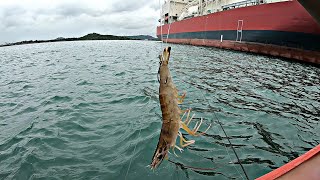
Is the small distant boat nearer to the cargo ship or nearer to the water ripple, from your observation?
the water ripple

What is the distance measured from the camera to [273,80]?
11.4 m

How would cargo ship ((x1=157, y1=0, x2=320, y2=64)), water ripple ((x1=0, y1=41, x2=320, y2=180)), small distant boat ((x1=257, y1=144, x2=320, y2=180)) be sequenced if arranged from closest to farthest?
small distant boat ((x1=257, y1=144, x2=320, y2=180)) → water ripple ((x1=0, y1=41, x2=320, y2=180)) → cargo ship ((x1=157, y1=0, x2=320, y2=64))

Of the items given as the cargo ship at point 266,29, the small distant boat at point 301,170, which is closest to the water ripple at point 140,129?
the small distant boat at point 301,170

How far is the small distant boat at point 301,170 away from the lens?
224 centimetres

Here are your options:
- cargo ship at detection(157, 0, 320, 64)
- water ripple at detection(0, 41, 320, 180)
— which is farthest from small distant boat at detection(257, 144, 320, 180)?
cargo ship at detection(157, 0, 320, 64)

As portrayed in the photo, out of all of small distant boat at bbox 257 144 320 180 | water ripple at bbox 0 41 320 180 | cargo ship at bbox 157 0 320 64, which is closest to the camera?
small distant boat at bbox 257 144 320 180

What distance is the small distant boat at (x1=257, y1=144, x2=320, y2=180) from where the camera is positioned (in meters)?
2.24

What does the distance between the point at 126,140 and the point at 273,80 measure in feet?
27.8

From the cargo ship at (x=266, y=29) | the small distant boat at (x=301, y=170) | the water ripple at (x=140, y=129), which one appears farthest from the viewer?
the cargo ship at (x=266, y=29)

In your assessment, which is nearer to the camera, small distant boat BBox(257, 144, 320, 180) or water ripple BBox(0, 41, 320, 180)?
small distant boat BBox(257, 144, 320, 180)

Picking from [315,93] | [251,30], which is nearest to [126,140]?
[315,93]

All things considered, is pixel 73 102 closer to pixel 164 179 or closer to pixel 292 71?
pixel 164 179

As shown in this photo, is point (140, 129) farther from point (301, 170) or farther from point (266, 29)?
point (266, 29)

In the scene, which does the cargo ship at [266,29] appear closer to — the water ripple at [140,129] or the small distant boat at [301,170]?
the water ripple at [140,129]
